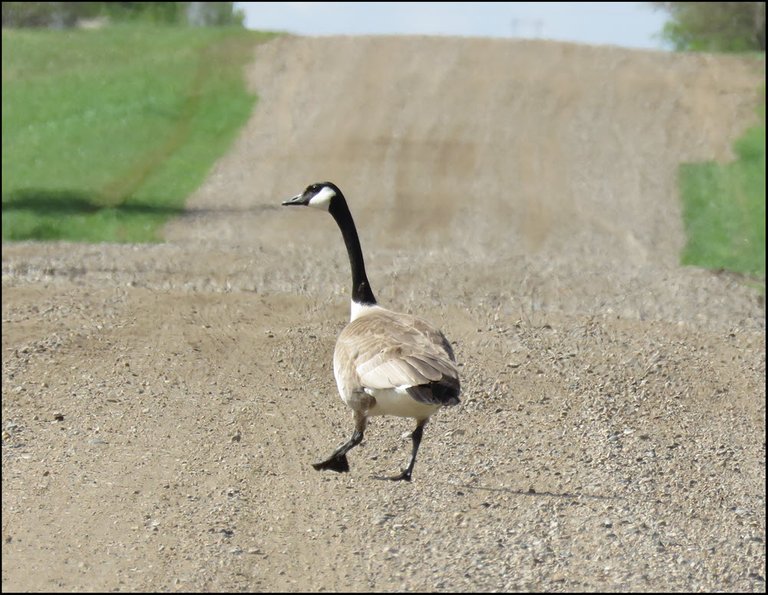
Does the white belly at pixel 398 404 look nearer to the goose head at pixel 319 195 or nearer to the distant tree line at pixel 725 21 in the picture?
the goose head at pixel 319 195

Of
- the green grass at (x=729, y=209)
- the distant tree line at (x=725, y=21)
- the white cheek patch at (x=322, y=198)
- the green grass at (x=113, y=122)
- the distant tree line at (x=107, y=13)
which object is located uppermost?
the white cheek patch at (x=322, y=198)

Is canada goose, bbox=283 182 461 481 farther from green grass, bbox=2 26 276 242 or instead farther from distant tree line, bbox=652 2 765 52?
distant tree line, bbox=652 2 765 52

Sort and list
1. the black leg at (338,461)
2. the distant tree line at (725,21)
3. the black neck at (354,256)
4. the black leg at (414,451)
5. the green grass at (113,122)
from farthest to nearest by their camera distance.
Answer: the distant tree line at (725,21) → the green grass at (113,122) → the black neck at (354,256) → the black leg at (338,461) → the black leg at (414,451)

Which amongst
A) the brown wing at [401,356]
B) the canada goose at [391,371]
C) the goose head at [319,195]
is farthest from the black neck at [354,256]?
the brown wing at [401,356]

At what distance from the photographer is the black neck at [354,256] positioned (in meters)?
10.4

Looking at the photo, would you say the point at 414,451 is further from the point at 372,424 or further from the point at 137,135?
the point at 137,135

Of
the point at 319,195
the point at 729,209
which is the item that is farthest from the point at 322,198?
the point at 729,209

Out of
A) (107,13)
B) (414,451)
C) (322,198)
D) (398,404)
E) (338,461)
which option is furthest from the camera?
(107,13)

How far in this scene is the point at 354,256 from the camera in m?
10.7

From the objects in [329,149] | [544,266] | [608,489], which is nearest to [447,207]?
[329,149]

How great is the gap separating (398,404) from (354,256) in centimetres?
234

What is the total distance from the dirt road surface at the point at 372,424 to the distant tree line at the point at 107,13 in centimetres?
4795

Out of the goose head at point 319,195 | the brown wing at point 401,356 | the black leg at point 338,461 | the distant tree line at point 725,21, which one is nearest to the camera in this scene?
the brown wing at point 401,356

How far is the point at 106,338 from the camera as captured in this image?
1375cm
